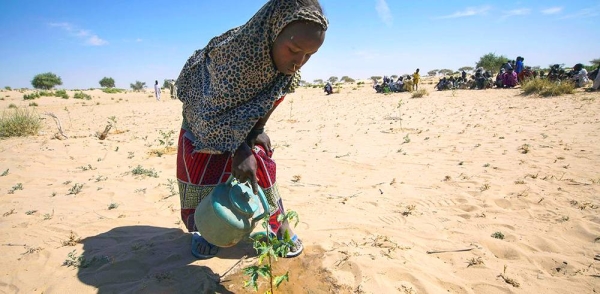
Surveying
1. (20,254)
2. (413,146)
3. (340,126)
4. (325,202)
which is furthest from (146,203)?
(340,126)

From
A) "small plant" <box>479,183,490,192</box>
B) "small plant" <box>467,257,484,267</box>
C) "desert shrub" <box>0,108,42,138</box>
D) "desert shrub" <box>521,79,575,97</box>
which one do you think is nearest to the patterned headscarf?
"small plant" <box>467,257,484,267</box>

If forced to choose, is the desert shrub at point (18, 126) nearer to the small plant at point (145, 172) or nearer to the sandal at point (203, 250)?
the small plant at point (145, 172)

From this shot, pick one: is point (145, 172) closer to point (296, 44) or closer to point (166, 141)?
point (166, 141)

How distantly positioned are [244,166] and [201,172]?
21.4 inches

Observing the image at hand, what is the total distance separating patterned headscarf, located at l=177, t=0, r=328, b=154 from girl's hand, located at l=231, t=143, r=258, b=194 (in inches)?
1.8

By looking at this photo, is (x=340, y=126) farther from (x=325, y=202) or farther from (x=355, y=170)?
(x=325, y=202)

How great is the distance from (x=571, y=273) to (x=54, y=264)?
11.4 ft

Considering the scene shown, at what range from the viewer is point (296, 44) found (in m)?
1.62

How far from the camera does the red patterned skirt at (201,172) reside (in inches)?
88.0

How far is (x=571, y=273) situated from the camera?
2.06m

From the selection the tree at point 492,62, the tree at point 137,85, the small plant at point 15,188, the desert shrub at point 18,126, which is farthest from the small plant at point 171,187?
the tree at point 137,85

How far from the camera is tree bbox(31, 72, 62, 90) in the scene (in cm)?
3756

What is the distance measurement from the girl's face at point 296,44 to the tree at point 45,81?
153 feet

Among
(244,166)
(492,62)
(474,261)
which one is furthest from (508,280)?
(492,62)
